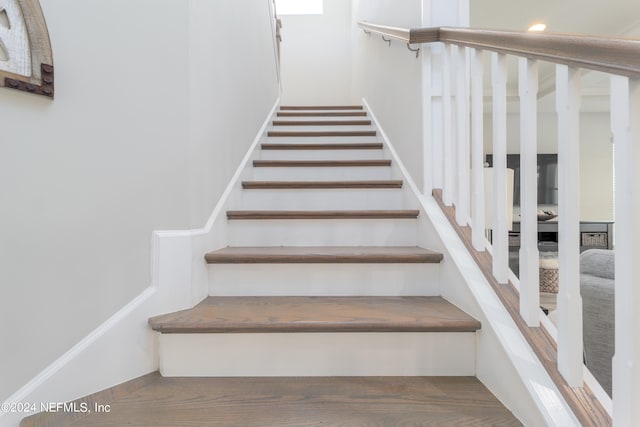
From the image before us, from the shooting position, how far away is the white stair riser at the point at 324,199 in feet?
6.61

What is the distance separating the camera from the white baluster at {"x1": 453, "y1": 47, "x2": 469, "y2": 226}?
1394mm

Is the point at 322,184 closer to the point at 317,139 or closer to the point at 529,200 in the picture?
the point at 317,139

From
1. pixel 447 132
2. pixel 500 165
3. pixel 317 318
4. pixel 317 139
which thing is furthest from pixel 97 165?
pixel 317 139

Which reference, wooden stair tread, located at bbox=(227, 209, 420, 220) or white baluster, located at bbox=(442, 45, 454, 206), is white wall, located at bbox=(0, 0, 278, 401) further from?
white baluster, located at bbox=(442, 45, 454, 206)

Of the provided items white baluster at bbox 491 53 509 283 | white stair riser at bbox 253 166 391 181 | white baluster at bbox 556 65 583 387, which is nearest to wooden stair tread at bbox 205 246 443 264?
white baluster at bbox 491 53 509 283

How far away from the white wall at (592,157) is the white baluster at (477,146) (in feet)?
14.8

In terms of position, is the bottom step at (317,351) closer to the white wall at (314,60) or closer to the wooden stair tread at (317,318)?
the wooden stair tread at (317,318)

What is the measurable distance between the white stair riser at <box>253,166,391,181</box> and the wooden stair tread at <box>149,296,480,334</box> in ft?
3.67

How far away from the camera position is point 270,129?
10.3 ft

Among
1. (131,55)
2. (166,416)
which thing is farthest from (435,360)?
(131,55)

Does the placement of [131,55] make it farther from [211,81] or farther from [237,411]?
[237,411]

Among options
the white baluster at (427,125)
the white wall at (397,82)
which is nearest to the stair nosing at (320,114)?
the white wall at (397,82)

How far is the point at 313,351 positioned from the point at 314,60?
4.87 meters

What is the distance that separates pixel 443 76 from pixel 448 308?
38.0 inches
